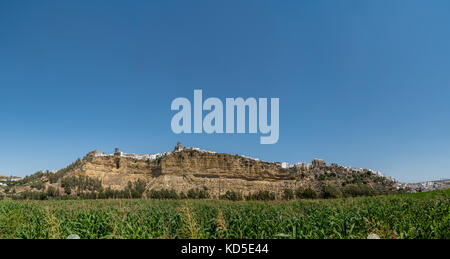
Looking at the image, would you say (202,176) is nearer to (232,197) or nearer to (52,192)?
(232,197)

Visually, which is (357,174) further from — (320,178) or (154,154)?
(154,154)

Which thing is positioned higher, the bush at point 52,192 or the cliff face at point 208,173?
the cliff face at point 208,173

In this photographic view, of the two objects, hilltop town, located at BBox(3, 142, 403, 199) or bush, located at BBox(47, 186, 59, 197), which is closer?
bush, located at BBox(47, 186, 59, 197)

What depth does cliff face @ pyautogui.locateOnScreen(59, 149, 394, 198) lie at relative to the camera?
2724 inches

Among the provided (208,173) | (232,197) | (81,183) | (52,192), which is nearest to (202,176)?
(208,173)

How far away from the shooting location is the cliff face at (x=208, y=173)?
69188 mm

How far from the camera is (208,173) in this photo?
246 ft

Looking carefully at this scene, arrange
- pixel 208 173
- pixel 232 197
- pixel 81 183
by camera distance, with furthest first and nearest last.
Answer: pixel 208 173, pixel 81 183, pixel 232 197

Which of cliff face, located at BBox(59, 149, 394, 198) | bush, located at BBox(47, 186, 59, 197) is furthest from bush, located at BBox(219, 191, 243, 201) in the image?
bush, located at BBox(47, 186, 59, 197)

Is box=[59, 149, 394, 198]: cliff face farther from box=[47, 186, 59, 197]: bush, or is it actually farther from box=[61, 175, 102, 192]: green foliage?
box=[47, 186, 59, 197]: bush

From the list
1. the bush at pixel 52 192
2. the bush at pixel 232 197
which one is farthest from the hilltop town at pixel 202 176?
the bush at pixel 232 197

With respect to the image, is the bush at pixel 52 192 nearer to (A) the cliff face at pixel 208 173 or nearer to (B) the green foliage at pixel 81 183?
(B) the green foliage at pixel 81 183

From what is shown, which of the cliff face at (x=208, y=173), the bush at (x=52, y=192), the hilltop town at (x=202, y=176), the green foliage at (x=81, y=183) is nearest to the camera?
the bush at (x=52, y=192)

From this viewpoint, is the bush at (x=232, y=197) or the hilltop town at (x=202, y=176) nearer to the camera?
the bush at (x=232, y=197)
